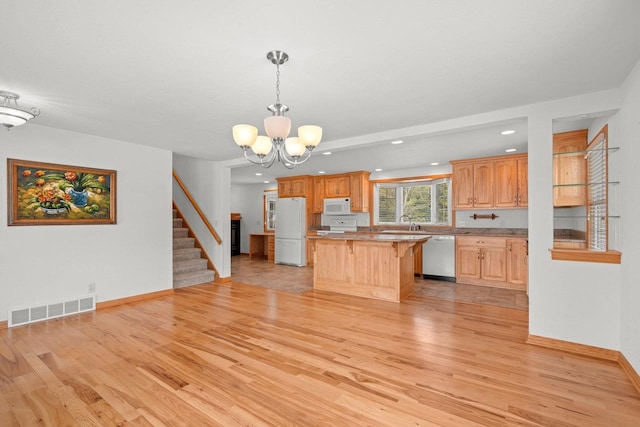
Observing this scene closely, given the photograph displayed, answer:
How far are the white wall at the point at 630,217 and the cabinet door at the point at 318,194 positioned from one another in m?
6.01

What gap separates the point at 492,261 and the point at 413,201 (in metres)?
2.17

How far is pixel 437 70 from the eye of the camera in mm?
2324

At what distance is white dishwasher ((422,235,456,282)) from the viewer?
5902 millimetres

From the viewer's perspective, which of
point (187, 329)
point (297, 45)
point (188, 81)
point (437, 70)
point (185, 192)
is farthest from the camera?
point (185, 192)

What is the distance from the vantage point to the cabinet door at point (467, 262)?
562 cm

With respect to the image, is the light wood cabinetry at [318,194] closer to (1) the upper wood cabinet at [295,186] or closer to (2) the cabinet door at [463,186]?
(1) the upper wood cabinet at [295,186]

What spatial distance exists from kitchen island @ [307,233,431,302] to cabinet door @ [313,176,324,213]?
2758mm

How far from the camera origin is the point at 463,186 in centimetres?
598

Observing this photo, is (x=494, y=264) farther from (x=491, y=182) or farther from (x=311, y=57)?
(x=311, y=57)

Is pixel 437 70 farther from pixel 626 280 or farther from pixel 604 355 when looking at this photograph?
pixel 604 355

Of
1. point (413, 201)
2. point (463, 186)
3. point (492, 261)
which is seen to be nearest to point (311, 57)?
point (463, 186)

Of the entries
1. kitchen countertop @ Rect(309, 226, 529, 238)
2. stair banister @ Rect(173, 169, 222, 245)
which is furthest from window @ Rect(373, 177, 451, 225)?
stair banister @ Rect(173, 169, 222, 245)

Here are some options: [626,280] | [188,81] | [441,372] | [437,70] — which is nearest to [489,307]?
[626,280]

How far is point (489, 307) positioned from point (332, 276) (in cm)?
232
